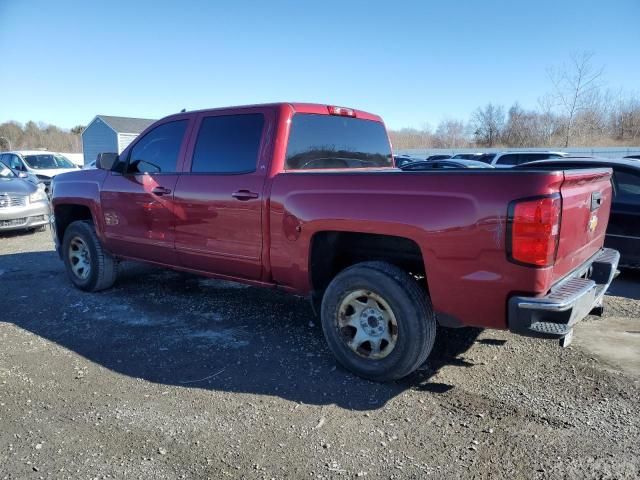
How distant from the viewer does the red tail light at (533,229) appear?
2750 millimetres

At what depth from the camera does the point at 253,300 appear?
221 inches

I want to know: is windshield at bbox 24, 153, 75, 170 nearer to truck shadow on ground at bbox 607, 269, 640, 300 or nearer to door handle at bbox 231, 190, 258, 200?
door handle at bbox 231, 190, 258, 200

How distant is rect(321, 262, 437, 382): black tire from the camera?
3.36 m

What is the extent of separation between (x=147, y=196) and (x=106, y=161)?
0.80 m

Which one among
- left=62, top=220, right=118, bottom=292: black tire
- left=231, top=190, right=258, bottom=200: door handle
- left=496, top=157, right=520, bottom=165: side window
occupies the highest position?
left=231, top=190, right=258, bottom=200: door handle

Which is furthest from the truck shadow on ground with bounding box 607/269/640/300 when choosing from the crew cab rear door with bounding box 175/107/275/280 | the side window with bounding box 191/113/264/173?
the side window with bounding box 191/113/264/173

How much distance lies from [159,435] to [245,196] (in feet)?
6.35

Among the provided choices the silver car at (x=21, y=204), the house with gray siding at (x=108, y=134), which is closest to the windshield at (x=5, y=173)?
the silver car at (x=21, y=204)

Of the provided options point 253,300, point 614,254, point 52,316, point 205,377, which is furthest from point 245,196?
point 614,254

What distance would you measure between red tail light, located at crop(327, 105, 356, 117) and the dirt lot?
2036mm

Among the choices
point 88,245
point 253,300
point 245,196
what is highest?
point 245,196

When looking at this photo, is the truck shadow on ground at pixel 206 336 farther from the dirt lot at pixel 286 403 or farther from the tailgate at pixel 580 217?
the tailgate at pixel 580 217

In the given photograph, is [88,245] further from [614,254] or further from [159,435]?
[614,254]

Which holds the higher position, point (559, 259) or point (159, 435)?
point (559, 259)
